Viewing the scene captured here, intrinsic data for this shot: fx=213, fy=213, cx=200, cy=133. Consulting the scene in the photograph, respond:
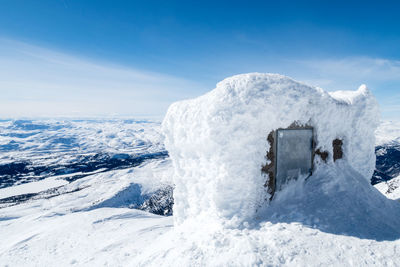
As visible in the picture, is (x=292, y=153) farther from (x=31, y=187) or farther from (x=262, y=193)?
(x=31, y=187)

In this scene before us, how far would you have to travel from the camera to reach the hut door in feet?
22.4

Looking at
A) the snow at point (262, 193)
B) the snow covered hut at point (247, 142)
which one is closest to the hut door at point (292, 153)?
the snow covered hut at point (247, 142)

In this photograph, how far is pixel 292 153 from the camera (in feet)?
22.8

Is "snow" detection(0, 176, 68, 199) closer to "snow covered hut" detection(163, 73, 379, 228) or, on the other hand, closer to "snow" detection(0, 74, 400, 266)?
"snow" detection(0, 74, 400, 266)

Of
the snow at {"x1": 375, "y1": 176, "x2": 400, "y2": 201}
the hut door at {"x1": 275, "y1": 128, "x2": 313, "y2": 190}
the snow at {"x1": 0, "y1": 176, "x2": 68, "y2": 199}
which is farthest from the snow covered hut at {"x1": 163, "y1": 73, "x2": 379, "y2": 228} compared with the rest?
the snow at {"x1": 0, "y1": 176, "x2": 68, "y2": 199}

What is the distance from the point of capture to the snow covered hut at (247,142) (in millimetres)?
6270

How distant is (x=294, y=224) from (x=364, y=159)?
678 cm

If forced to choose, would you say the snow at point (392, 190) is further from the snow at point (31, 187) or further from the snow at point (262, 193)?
the snow at point (31, 187)

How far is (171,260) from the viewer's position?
205 inches

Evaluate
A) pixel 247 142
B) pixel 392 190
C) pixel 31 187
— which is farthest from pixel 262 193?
pixel 31 187

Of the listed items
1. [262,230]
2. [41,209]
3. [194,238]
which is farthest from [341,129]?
[41,209]

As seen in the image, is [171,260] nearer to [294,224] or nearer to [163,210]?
[294,224]

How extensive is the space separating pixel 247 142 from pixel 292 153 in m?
1.77

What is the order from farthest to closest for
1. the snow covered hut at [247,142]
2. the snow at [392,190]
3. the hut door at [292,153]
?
the snow at [392,190]
the hut door at [292,153]
the snow covered hut at [247,142]
